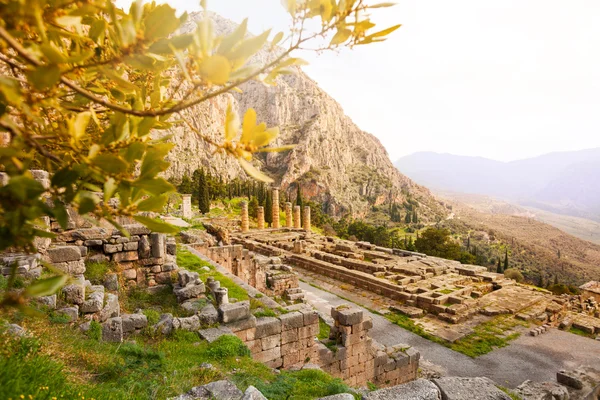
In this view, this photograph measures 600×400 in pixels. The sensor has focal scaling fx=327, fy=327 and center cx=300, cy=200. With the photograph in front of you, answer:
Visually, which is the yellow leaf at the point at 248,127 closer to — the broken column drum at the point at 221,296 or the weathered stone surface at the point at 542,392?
the broken column drum at the point at 221,296

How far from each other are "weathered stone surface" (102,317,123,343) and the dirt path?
8671 millimetres

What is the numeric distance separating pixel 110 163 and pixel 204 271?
27.5 ft

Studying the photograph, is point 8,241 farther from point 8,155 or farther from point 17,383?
point 17,383

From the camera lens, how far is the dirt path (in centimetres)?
965

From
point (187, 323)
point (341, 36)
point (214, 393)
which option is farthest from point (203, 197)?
point (341, 36)

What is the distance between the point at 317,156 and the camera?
104500mm

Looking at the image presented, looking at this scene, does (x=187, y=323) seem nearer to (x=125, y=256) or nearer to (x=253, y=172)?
(x=125, y=256)

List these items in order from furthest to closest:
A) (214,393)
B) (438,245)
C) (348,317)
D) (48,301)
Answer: (438,245) < (348,317) < (48,301) < (214,393)

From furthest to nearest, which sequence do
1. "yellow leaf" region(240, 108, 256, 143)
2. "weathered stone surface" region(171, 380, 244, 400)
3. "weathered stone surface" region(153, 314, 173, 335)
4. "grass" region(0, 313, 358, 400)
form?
"weathered stone surface" region(153, 314, 173, 335) < "weathered stone surface" region(171, 380, 244, 400) < "grass" region(0, 313, 358, 400) < "yellow leaf" region(240, 108, 256, 143)

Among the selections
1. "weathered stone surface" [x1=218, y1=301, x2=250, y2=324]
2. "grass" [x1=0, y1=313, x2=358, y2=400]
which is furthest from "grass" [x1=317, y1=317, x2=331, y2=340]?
"grass" [x1=0, y1=313, x2=358, y2=400]

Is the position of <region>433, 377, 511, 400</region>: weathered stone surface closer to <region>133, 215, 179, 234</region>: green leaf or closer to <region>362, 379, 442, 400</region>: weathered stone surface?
<region>362, 379, 442, 400</region>: weathered stone surface

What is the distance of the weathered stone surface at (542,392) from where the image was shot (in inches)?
282

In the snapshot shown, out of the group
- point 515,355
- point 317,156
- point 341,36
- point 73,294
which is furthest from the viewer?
point 317,156

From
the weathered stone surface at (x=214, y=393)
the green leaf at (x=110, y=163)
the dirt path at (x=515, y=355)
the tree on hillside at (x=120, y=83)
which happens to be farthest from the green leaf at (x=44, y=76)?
the dirt path at (x=515, y=355)
